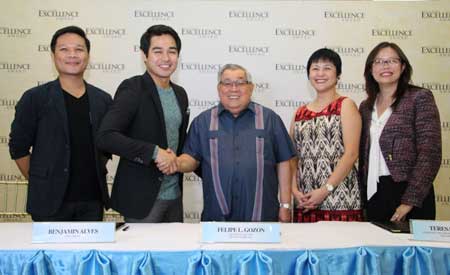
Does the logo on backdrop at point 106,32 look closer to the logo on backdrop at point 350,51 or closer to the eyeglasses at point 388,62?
the logo on backdrop at point 350,51

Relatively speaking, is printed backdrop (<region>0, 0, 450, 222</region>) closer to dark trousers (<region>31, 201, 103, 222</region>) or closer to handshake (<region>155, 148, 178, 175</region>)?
dark trousers (<region>31, 201, 103, 222</region>)

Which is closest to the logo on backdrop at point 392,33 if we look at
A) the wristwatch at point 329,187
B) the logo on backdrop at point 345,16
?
the logo on backdrop at point 345,16

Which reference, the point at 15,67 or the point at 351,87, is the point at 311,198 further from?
the point at 15,67

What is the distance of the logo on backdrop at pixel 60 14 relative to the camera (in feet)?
10.0

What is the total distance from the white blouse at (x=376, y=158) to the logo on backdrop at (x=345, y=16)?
1.32 metres

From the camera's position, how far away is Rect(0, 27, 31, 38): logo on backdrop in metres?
3.03

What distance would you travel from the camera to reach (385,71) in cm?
202

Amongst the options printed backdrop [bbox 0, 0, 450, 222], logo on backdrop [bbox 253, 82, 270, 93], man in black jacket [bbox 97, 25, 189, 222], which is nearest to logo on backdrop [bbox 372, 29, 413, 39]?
printed backdrop [bbox 0, 0, 450, 222]

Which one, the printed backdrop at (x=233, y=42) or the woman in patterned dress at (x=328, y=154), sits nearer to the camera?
the woman in patterned dress at (x=328, y=154)

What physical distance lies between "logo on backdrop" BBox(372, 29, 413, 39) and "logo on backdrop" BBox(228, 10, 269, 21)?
81cm

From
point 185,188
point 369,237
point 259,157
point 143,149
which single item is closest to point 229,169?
point 259,157

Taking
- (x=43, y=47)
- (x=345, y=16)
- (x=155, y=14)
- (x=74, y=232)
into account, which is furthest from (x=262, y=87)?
(x=74, y=232)

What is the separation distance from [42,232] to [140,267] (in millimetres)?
340

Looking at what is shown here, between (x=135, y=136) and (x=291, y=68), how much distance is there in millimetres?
1607
